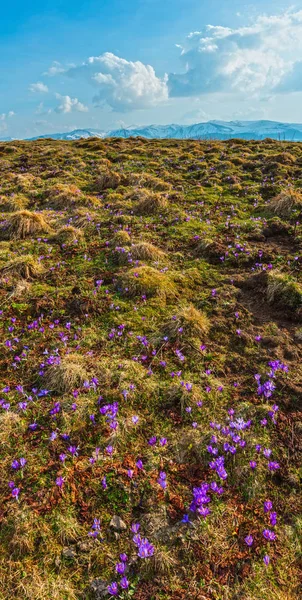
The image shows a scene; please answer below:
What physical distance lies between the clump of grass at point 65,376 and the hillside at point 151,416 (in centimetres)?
3

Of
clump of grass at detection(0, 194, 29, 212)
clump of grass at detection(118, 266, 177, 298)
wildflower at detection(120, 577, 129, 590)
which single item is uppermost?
clump of grass at detection(0, 194, 29, 212)

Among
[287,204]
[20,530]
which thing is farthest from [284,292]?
[287,204]

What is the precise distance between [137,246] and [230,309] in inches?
154

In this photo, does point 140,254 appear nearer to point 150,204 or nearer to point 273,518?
point 150,204

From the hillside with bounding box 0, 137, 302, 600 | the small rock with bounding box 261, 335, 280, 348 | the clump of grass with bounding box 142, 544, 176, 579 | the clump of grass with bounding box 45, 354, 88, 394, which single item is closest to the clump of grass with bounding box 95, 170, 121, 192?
the hillside with bounding box 0, 137, 302, 600

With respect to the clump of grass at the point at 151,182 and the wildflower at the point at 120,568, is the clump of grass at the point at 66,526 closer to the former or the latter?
the wildflower at the point at 120,568

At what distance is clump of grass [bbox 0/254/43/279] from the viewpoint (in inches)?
366

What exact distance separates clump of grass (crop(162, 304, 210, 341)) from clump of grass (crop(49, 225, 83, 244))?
235 inches

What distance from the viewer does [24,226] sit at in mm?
12133

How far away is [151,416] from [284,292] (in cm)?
470

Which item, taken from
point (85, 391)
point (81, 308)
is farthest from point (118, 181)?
point (85, 391)

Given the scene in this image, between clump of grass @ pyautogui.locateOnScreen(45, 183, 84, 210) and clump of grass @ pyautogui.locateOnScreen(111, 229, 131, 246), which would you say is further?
clump of grass @ pyautogui.locateOnScreen(45, 183, 84, 210)

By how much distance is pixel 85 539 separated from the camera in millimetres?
3703

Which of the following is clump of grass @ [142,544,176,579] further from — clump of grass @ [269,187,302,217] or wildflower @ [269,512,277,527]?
clump of grass @ [269,187,302,217]
